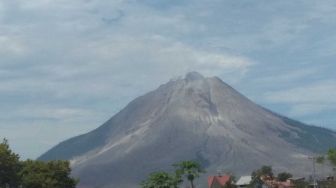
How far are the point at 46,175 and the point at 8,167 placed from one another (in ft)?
15.9

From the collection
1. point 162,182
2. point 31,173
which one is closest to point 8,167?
point 31,173

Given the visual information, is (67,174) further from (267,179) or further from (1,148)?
(267,179)

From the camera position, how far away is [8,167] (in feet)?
300

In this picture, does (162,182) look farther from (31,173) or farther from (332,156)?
(332,156)

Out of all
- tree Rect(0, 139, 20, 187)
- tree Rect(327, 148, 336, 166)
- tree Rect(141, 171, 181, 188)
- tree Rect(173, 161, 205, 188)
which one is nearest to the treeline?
tree Rect(0, 139, 20, 187)

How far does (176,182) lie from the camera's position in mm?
99250

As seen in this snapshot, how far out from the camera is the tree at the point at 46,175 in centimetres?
9050

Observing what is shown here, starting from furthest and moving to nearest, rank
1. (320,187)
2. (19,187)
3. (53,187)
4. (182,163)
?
1. (320,187)
2. (182,163)
3. (19,187)
4. (53,187)

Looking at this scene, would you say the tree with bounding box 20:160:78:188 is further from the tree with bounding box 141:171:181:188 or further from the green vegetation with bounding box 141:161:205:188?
the green vegetation with bounding box 141:161:205:188

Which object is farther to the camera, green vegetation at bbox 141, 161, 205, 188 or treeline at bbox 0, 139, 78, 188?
green vegetation at bbox 141, 161, 205, 188

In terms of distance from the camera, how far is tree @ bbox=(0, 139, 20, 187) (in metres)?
90.8

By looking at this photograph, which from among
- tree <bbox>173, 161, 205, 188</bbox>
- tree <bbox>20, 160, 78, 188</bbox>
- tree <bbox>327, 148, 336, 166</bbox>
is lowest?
tree <bbox>20, 160, 78, 188</bbox>

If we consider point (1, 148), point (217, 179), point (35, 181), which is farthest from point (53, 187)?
point (217, 179)

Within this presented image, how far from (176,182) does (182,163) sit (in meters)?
5.94
